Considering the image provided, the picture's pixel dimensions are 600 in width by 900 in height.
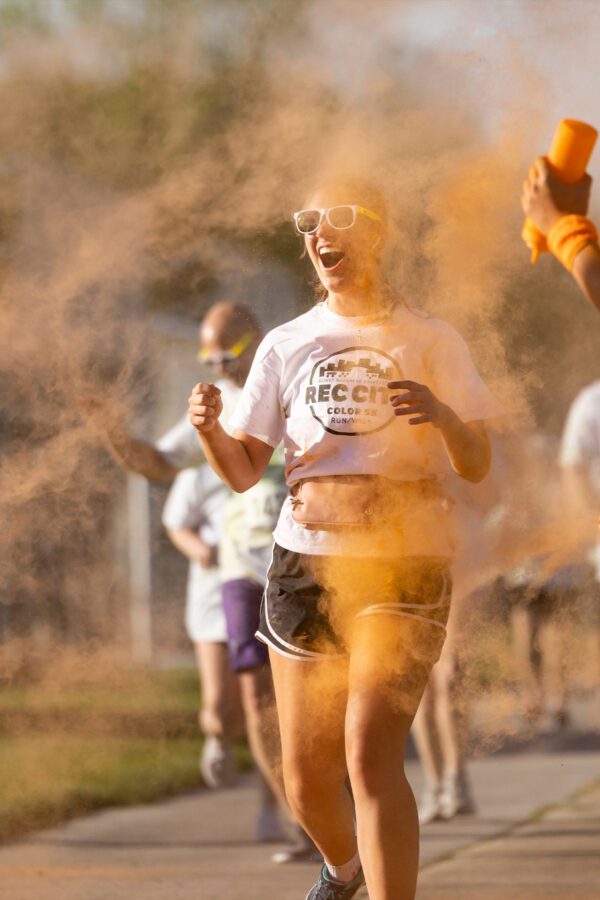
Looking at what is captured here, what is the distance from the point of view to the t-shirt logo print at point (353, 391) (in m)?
3.97

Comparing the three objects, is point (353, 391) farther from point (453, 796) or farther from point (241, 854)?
point (453, 796)

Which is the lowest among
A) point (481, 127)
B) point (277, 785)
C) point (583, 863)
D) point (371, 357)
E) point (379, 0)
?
point (583, 863)

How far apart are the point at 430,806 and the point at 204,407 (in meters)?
3.41

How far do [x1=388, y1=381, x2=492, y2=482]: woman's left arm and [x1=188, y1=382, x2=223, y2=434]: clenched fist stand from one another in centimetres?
43

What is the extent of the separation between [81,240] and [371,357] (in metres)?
1.60

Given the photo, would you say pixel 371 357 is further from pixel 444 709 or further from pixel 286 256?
pixel 444 709

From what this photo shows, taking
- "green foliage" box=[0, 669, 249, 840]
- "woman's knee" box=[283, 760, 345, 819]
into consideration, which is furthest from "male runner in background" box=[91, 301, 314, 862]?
"woman's knee" box=[283, 760, 345, 819]

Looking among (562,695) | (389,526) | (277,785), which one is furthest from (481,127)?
(277,785)

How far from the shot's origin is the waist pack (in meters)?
3.96

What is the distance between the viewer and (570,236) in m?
3.98

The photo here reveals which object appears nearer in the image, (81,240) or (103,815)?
(81,240)

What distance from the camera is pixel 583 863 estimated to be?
579 centimetres

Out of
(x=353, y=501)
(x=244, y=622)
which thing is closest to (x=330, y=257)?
(x=353, y=501)

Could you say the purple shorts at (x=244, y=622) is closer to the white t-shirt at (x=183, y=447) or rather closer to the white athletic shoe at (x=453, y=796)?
the white t-shirt at (x=183, y=447)
